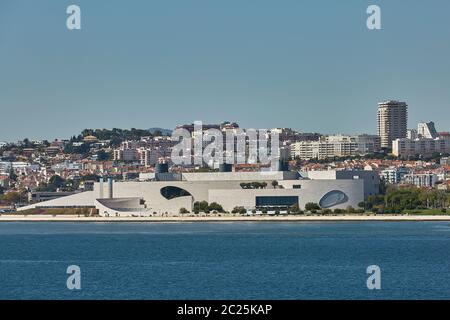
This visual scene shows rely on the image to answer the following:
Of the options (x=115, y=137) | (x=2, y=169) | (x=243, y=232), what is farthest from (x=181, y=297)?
(x=115, y=137)

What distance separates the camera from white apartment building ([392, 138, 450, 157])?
4988 inches

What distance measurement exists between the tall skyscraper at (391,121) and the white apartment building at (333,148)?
7.73 m

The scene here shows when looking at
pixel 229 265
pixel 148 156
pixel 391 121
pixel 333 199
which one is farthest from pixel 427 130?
pixel 229 265

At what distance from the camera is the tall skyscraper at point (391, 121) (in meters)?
141

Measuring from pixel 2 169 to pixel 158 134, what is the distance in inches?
1330

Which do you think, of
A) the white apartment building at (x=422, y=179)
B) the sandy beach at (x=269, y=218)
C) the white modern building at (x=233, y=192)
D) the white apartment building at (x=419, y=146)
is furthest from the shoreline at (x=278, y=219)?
the white apartment building at (x=419, y=146)

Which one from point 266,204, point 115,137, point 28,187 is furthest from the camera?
point 115,137

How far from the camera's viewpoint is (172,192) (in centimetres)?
6719

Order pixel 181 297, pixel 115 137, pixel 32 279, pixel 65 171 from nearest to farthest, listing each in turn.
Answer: pixel 181 297 → pixel 32 279 → pixel 65 171 → pixel 115 137

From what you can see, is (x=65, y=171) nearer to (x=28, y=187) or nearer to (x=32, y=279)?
(x=28, y=187)

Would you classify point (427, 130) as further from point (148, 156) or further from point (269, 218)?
point (269, 218)

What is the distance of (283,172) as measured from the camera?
225ft

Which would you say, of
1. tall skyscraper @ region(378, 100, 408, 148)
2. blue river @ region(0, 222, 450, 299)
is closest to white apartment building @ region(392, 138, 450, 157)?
tall skyscraper @ region(378, 100, 408, 148)

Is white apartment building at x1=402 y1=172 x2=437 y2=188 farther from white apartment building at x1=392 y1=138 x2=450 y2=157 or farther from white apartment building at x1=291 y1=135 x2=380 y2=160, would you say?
white apartment building at x1=291 y1=135 x2=380 y2=160
